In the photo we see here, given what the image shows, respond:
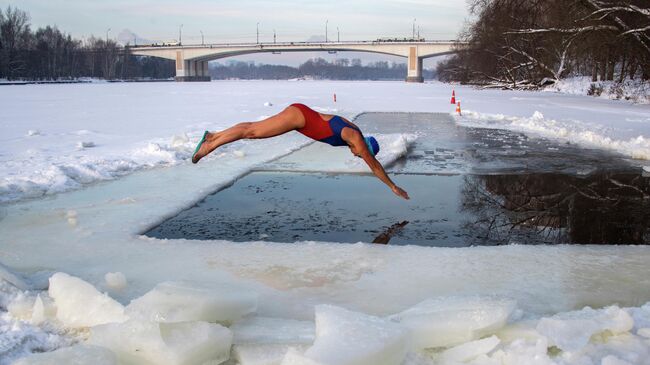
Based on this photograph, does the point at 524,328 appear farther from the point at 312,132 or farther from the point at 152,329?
the point at 312,132

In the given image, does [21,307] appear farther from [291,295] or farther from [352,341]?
[352,341]

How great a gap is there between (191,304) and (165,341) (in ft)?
1.24

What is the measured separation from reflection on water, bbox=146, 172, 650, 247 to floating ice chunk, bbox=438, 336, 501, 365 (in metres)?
2.27

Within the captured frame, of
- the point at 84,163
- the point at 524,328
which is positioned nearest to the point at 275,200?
the point at 84,163

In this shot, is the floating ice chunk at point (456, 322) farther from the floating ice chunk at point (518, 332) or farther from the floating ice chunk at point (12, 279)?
the floating ice chunk at point (12, 279)

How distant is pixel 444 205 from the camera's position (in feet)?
22.5

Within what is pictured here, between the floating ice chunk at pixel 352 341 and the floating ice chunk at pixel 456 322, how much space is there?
0.21 meters

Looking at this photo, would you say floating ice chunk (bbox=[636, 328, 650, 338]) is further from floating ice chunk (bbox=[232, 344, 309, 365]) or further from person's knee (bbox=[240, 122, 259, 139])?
person's knee (bbox=[240, 122, 259, 139])

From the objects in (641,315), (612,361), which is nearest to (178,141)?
(641,315)

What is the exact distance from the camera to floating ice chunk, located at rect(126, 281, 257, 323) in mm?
3145

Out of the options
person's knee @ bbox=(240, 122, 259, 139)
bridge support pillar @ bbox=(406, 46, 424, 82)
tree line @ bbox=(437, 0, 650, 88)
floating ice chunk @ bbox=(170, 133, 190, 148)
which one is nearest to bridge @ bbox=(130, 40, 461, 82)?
bridge support pillar @ bbox=(406, 46, 424, 82)

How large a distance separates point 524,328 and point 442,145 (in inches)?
392

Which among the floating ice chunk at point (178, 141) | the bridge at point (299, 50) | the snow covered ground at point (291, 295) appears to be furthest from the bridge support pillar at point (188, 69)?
the snow covered ground at point (291, 295)

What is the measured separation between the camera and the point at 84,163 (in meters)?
9.12
